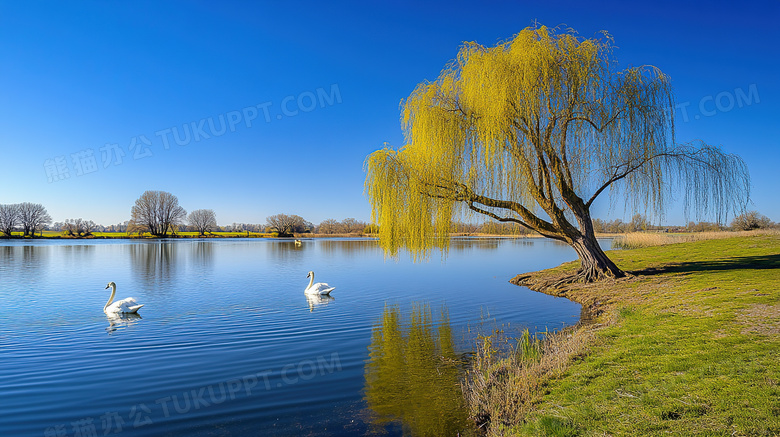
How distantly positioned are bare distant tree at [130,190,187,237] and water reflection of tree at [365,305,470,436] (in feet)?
333

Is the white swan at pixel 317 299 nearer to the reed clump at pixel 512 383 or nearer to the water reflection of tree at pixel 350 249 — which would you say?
the reed clump at pixel 512 383

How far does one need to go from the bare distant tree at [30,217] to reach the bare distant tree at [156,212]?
18.3 metres

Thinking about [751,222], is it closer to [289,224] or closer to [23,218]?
[289,224]

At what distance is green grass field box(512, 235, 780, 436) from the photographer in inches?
154

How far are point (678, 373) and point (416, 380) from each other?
3.81 metres

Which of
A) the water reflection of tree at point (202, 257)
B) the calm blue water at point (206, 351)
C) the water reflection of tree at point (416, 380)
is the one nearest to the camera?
the water reflection of tree at point (416, 380)

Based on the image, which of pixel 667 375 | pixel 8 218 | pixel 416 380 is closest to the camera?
pixel 667 375

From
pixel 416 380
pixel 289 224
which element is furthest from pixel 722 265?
pixel 289 224

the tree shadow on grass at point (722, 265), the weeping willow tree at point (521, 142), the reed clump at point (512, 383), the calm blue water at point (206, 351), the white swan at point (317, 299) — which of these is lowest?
the white swan at point (317, 299)

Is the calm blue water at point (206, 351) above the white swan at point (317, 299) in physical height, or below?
above

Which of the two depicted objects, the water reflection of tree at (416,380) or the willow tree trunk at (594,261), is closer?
the water reflection of tree at (416,380)

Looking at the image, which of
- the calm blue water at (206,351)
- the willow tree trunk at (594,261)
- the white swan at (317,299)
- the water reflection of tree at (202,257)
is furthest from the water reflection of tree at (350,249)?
the willow tree trunk at (594,261)

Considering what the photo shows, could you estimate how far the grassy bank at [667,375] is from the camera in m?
3.96

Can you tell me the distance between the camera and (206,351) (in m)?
8.77
